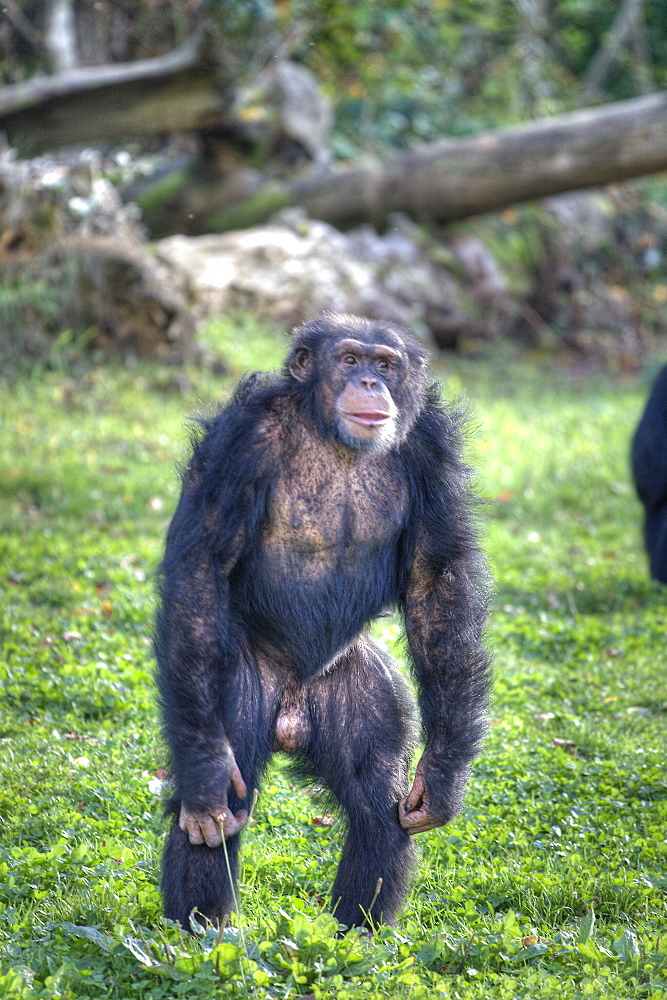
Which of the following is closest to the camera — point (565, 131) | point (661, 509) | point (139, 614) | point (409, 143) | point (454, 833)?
point (454, 833)

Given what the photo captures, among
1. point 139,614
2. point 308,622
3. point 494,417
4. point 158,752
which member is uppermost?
point 308,622

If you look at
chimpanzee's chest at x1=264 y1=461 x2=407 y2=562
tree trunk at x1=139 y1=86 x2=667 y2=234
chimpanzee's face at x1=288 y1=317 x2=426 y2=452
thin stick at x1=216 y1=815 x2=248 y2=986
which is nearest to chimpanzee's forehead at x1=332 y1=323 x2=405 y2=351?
chimpanzee's face at x1=288 y1=317 x2=426 y2=452

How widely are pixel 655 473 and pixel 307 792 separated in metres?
3.86

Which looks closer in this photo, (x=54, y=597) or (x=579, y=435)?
(x=54, y=597)

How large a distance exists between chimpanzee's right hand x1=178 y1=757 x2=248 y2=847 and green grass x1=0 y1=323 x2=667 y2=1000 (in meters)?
0.26

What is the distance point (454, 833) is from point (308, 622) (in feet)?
4.20

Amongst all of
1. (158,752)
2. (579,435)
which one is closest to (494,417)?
(579,435)

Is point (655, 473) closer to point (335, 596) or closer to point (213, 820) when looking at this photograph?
point (335, 596)

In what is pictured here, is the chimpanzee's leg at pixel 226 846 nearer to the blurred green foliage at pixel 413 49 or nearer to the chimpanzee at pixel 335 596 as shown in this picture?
the chimpanzee at pixel 335 596

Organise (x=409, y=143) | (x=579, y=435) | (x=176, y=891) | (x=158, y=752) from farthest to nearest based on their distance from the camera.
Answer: (x=409, y=143) < (x=579, y=435) < (x=158, y=752) < (x=176, y=891)

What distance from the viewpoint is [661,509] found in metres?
6.85

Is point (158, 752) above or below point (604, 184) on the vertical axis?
above

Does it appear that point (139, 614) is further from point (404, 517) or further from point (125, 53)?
point (125, 53)

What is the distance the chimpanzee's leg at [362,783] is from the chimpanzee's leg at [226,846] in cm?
17
